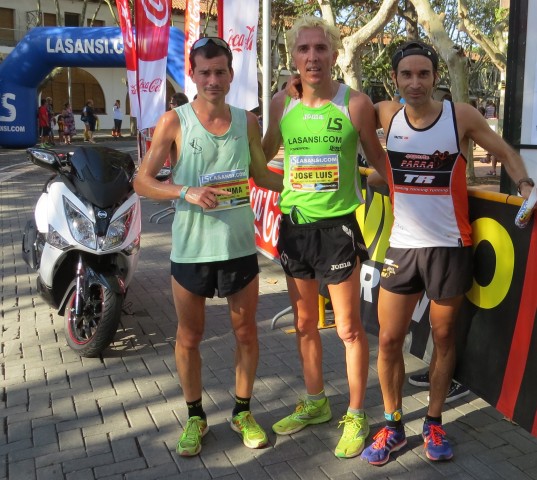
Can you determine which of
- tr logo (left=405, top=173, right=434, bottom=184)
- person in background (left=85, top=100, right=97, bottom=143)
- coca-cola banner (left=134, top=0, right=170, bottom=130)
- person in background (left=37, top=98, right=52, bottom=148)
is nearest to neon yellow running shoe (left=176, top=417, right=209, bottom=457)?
tr logo (left=405, top=173, right=434, bottom=184)

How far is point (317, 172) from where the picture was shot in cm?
310

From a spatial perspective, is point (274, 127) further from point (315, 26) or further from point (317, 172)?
point (315, 26)

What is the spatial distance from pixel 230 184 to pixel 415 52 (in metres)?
1.05

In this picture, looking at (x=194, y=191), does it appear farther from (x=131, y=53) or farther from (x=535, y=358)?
(x=131, y=53)

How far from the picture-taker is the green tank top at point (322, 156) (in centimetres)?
306

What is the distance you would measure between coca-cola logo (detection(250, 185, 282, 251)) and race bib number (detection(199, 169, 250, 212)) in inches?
112

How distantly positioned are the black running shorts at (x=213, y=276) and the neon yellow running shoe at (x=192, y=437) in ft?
2.27

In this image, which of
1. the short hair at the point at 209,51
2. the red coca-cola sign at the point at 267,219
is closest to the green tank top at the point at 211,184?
the short hair at the point at 209,51

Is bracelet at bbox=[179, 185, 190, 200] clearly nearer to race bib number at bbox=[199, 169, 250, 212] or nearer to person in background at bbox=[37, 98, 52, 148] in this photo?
race bib number at bbox=[199, 169, 250, 212]

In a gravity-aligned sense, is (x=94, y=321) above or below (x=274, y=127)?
below

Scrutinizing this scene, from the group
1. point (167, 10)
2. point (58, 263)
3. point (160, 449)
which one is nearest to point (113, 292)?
point (58, 263)

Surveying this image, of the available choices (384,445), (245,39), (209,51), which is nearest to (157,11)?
(245,39)

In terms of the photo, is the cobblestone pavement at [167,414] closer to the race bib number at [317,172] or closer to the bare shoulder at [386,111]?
the race bib number at [317,172]

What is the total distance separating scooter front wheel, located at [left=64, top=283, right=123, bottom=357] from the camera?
420cm
